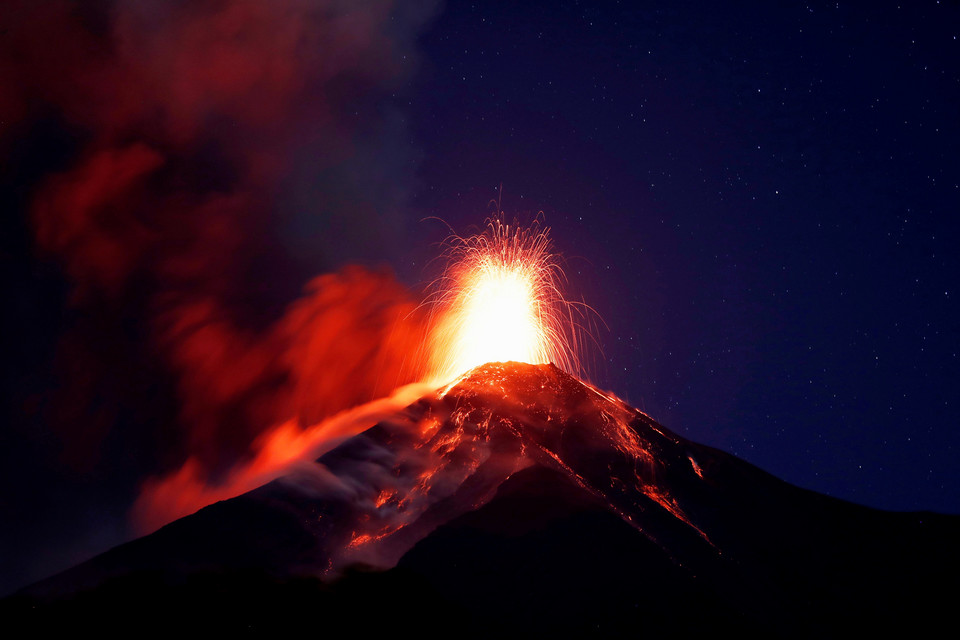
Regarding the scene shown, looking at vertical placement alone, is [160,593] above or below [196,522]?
below

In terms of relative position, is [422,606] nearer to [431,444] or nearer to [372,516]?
[372,516]

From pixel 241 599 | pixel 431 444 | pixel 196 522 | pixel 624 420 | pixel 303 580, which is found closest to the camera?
pixel 241 599

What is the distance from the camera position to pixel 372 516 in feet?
95.6

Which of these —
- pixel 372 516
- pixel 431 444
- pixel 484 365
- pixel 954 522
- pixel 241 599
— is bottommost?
pixel 954 522

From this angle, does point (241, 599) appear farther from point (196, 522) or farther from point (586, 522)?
point (586, 522)

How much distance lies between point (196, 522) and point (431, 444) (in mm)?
12304

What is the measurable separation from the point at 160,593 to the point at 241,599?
2635mm

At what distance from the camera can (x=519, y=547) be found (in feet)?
86.0

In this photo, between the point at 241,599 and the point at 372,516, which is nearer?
the point at 241,599

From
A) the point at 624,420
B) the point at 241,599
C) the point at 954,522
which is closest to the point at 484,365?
the point at 624,420

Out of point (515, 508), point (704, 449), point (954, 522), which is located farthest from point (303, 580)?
point (954, 522)

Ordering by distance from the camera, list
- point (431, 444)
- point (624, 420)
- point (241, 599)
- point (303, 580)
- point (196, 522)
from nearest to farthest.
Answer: point (241, 599) < point (303, 580) < point (196, 522) < point (431, 444) < point (624, 420)

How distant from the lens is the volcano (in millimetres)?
22750

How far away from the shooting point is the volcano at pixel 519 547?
2275cm
